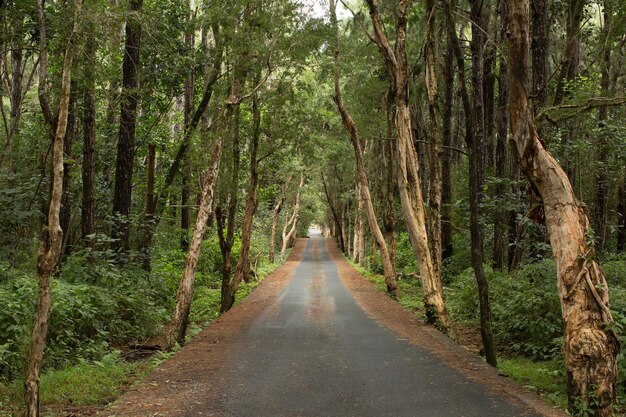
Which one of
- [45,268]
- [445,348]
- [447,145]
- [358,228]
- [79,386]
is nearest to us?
[45,268]

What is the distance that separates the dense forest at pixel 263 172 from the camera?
22.8ft

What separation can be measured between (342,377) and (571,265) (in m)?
3.73

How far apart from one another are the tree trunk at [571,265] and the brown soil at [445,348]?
0.57 meters

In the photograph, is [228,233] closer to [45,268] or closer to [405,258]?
[45,268]

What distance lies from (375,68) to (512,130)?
17.6m

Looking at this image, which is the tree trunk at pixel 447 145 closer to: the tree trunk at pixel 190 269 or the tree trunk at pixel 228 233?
the tree trunk at pixel 228 233

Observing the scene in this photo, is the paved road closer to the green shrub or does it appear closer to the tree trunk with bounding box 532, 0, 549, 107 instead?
the tree trunk with bounding box 532, 0, 549, 107

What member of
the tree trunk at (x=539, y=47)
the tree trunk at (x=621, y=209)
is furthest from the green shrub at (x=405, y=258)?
the tree trunk at (x=539, y=47)

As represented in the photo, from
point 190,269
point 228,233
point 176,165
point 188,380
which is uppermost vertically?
point 176,165

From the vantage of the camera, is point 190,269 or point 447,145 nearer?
point 190,269

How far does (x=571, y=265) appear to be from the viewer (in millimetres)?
6684

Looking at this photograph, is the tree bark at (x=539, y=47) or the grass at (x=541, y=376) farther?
the tree bark at (x=539, y=47)

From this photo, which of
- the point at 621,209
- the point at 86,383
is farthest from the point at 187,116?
the point at 621,209

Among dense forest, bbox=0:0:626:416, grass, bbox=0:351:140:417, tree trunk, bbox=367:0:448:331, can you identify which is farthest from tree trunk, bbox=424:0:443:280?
grass, bbox=0:351:140:417
